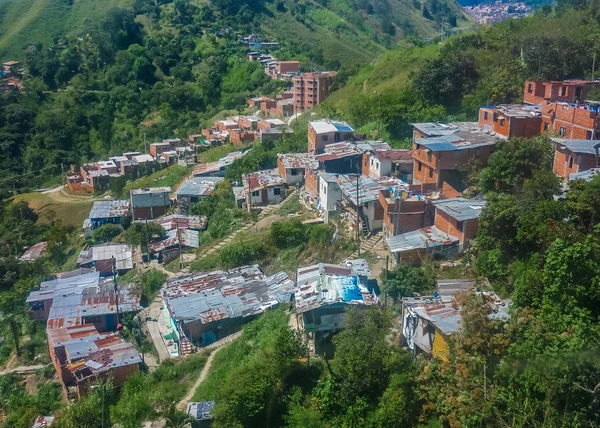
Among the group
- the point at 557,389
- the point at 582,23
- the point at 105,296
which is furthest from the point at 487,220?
the point at 582,23

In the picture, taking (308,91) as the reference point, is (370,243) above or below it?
below

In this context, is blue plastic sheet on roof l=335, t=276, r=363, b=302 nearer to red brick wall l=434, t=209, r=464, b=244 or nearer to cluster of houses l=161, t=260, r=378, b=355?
cluster of houses l=161, t=260, r=378, b=355

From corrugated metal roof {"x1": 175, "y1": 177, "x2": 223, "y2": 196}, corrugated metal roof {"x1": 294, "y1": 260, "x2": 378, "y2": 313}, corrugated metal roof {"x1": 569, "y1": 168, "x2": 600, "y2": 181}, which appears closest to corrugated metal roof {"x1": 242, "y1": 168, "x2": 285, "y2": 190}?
corrugated metal roof {"x1": 175, "y1": 177, "x2": 223, "y2": 196}

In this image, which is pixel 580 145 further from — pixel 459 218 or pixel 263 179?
pixel 263 179

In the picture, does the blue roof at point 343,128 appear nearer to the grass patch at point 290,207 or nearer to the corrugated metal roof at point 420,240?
the grass patch at point 290,207

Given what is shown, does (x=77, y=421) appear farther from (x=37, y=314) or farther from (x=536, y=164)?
(x=536, y=164)

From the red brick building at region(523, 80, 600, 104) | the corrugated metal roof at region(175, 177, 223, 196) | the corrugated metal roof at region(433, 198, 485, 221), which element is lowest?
the corrugated metal roof at region(175, 177, 223, 196)

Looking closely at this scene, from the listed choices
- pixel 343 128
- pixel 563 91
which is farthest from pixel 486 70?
pixel 343 128
